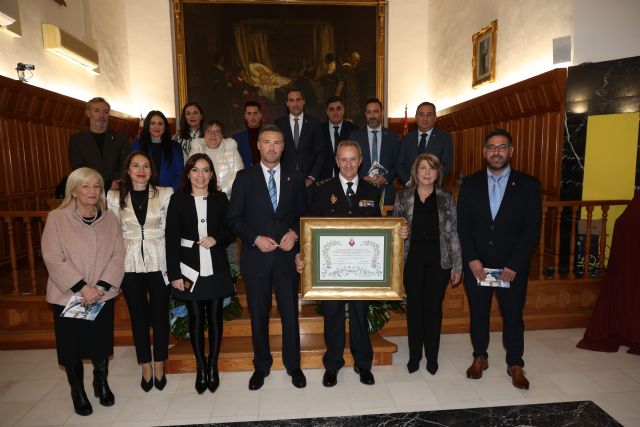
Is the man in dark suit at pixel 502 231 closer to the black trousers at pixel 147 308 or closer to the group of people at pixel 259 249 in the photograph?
the group of people at pixel 259 249

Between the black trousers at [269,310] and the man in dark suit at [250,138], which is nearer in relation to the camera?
the black trousers at [269,310]

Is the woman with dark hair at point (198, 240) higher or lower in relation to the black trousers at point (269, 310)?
higher

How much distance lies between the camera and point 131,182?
287 cm

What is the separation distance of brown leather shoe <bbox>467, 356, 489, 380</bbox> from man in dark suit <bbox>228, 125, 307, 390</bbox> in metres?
1.45

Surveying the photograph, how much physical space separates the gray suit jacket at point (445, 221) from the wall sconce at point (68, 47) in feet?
17.9

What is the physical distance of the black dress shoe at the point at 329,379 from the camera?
10.2 ft

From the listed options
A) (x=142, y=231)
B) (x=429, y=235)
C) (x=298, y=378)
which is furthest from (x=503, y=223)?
(x=142, y=231)

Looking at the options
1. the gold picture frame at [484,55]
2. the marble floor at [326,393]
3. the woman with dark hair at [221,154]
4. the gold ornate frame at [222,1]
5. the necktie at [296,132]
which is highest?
the gold ornate frame at [222,1]

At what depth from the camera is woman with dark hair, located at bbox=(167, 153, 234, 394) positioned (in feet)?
9.16

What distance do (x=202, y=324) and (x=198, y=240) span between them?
2.06 ft

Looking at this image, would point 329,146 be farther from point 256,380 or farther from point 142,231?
point 256,380

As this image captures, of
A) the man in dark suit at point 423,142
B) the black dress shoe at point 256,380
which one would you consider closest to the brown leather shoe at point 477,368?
the black dress shoe at point 256,380

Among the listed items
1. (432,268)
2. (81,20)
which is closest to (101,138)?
(432,268)

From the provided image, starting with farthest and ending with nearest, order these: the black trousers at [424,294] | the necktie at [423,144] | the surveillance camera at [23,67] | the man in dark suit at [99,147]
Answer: the surveillance camera at [23,67] < the necktie at [423,144] < the man in dark suit at [99,147] < the black trousers at [424,294]
